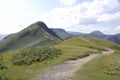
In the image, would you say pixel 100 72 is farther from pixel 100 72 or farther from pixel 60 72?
pixel 60 72

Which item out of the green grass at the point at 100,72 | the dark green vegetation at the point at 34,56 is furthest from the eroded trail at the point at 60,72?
the dark green vegetation at the point at 34,56

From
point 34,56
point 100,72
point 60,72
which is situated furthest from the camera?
point 34,56

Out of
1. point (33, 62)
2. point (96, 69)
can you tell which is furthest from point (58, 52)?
point (96, 69)

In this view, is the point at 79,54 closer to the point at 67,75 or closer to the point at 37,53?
the point at 37,53

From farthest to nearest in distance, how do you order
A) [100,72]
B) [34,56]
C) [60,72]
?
[34,56]
[100,72]
[60,72]

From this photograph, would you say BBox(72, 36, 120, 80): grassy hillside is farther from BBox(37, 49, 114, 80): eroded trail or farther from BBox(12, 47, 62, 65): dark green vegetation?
BBox(12, 47, 62, 65): dark green vegetation

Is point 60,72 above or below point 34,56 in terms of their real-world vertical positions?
below

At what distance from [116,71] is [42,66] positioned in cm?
1519

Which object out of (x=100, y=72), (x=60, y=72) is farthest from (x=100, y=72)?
(x=60, y=72)

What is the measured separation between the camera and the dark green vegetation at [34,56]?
190 feet

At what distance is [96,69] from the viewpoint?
160 ft

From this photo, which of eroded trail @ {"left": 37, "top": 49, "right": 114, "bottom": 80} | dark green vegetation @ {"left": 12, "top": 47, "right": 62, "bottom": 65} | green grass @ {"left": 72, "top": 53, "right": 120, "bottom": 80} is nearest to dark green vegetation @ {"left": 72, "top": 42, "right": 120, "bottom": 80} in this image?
green grass @ {"left": 72, "top": 53, "right": 120, "bottom": 80}

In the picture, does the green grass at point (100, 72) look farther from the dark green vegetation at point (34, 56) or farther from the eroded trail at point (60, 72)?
the dark green vegetation at point (34, 56)

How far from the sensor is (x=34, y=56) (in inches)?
2403
